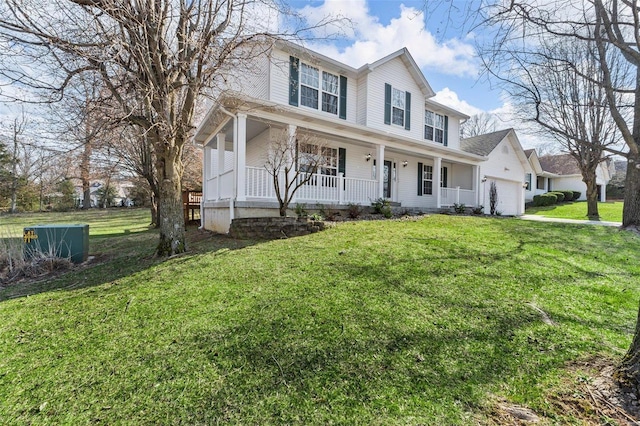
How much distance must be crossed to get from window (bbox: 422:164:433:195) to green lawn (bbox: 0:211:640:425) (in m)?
9.81

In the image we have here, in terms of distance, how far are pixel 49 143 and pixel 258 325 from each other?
8.09 m

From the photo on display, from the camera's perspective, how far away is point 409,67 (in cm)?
1361

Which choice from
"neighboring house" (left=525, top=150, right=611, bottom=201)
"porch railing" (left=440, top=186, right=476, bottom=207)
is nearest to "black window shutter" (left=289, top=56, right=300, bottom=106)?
"porch railing" (left=440, top=186, right=476, bottom=207)

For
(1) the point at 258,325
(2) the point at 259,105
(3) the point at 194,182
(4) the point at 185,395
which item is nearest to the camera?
(4) the point at 185,395

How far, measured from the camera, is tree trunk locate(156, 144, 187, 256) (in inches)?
249

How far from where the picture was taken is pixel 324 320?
3131 mm

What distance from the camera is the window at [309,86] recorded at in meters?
10.9

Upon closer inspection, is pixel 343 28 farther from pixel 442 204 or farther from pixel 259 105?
pixel 442 204

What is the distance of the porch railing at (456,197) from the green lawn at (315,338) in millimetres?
9405

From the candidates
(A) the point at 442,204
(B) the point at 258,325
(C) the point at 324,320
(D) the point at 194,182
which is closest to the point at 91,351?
(B) the point at 258,325

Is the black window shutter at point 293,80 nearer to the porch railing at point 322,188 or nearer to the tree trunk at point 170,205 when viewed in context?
the porch railing at point 322,188

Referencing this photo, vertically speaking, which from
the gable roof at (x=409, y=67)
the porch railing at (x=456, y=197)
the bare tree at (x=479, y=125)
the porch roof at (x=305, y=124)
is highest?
the bare tree at (x=479, y=125)

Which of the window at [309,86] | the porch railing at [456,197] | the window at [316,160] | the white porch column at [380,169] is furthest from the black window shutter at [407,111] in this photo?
the window at [309,86]

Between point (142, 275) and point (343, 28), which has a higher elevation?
point (343, 28)
